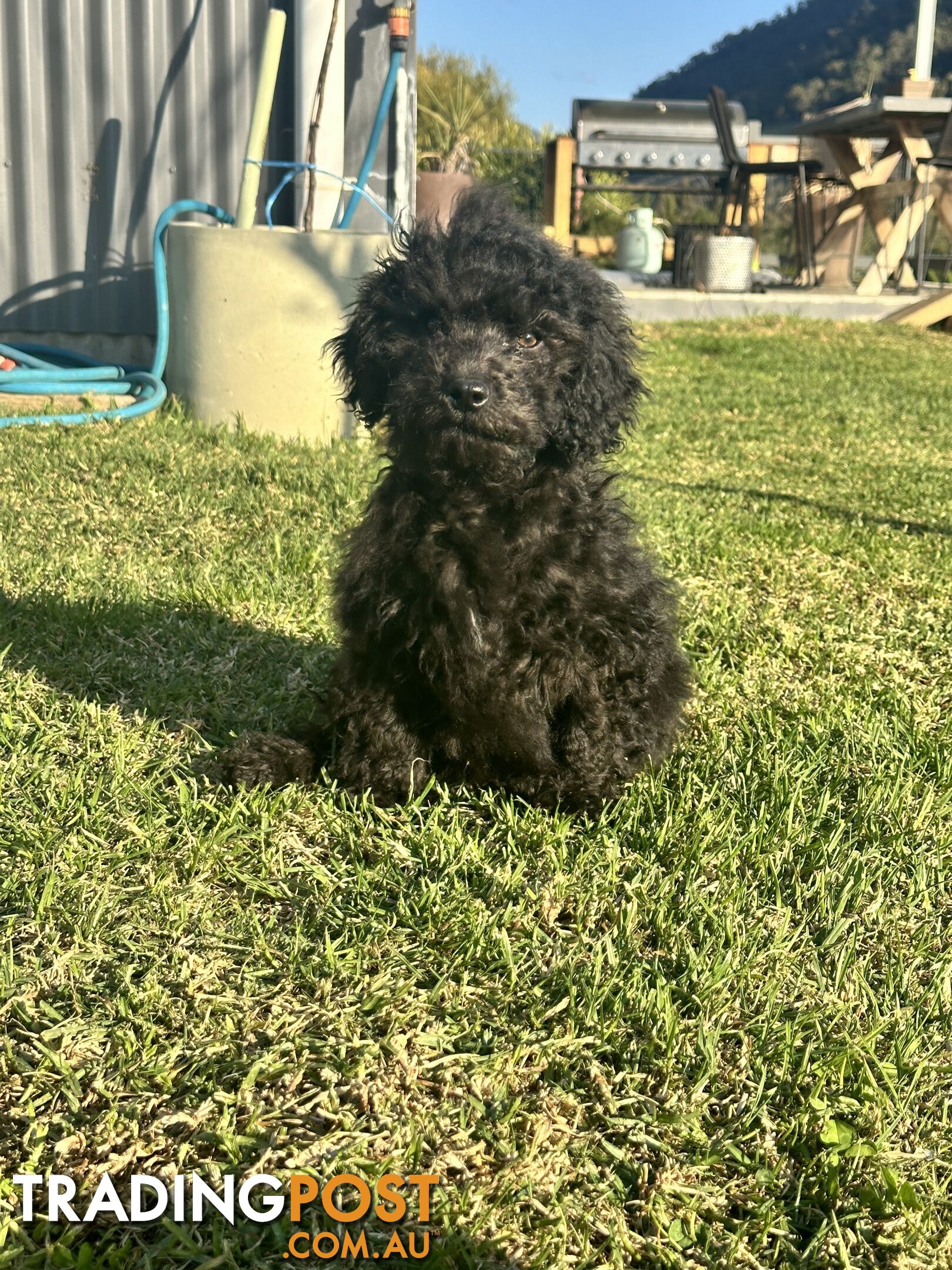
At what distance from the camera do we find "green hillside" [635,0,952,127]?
103 ft

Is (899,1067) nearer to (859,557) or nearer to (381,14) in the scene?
(859,557)

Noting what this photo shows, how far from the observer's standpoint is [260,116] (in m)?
6.39

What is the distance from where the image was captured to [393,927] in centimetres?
228

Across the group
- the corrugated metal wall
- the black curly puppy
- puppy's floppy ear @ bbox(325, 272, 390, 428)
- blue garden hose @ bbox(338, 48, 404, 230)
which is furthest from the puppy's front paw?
the corrugated metal wall

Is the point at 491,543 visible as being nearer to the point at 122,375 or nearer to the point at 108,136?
the point at 122,375

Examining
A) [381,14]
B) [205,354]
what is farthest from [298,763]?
[381,14]

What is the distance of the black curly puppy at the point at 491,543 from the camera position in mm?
2477

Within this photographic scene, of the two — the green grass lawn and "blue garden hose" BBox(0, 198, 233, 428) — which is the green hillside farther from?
the green grass lawn

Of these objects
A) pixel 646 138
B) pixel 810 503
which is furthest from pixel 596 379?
pixel 646 138

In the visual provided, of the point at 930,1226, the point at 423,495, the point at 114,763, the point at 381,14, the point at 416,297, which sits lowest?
the point at 930,1226

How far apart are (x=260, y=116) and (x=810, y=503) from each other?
3.82m

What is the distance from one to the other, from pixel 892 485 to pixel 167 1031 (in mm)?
5413

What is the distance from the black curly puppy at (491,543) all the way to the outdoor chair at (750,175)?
12.9m

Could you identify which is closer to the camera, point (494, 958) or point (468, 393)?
point (494, 958)
